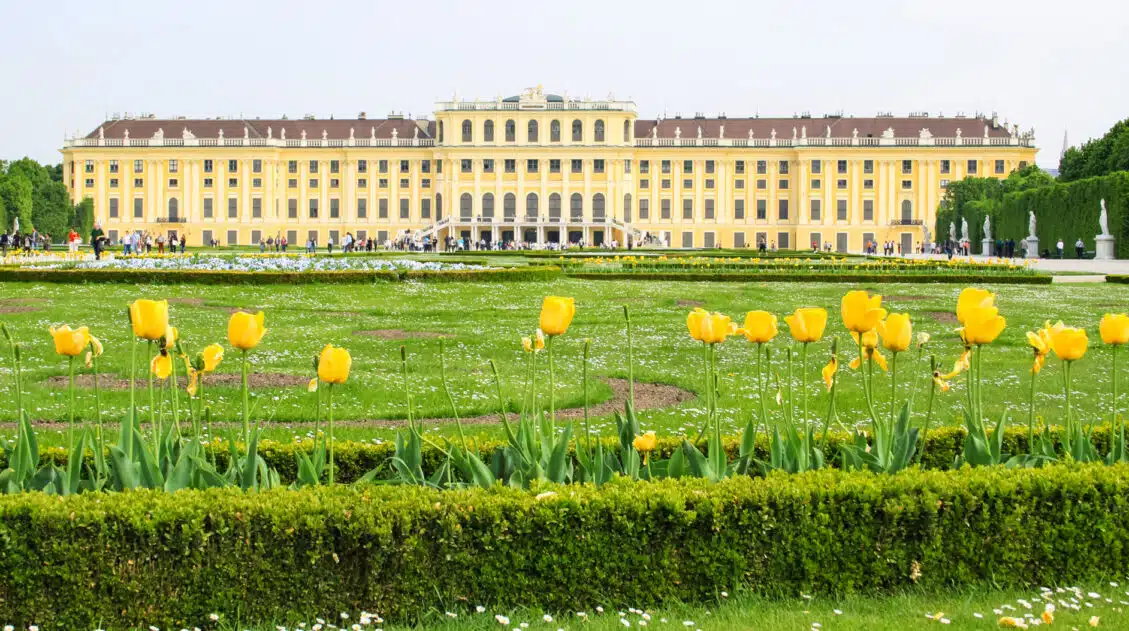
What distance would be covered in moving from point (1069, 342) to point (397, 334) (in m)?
8.20

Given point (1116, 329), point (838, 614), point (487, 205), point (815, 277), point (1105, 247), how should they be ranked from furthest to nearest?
point (487, 205) < point (1105, 247) < point (815, 277) < point (1116, 329) < point (838, 614)

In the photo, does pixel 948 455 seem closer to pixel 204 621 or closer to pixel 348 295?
pixel 204 621

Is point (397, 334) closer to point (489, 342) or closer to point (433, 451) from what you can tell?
point (489, 342)

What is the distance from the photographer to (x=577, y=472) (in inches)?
167

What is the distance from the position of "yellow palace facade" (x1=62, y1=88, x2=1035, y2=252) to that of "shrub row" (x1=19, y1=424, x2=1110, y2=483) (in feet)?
194

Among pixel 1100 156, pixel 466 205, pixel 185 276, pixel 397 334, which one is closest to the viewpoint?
pixel 397 334

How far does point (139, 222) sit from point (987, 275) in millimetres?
54398

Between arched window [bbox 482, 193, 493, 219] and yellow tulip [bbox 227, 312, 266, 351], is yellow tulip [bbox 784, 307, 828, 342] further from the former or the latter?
arched window [bbox 482, 193, 493, 219]

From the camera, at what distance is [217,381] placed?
8.30 meters

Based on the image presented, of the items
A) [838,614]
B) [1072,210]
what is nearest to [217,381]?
[838,614]

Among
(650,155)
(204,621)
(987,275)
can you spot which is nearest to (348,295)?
(987,275)

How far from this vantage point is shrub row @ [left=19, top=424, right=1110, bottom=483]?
4449 millimetres

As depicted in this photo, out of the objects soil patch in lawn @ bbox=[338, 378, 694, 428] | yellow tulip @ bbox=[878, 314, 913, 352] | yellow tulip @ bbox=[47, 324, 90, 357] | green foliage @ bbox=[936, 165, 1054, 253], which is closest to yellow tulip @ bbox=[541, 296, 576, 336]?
yellow tulip @ bbox=[878, 314, 913, 352]

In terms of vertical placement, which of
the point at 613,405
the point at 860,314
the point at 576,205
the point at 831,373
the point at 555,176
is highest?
the point at 555,176
